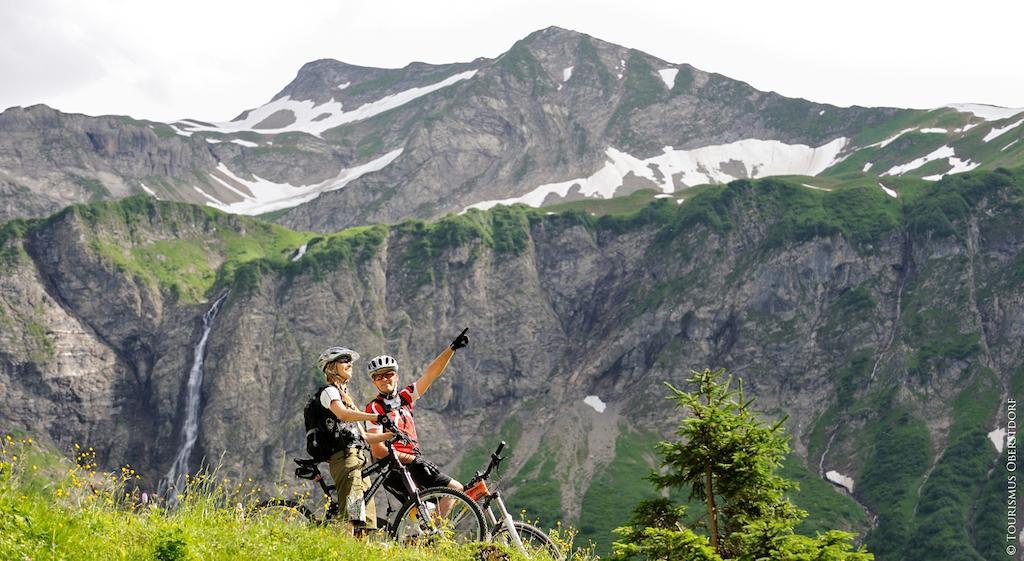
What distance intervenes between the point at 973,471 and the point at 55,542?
711 feet

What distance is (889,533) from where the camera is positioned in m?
190

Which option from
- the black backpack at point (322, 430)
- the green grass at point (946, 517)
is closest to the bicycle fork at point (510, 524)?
the black backpack at point (322, 430)

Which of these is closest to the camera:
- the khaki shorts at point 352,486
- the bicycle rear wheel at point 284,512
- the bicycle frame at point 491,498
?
the bicycle rear wheel at point 284,512

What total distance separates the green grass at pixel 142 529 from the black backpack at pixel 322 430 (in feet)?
3.78

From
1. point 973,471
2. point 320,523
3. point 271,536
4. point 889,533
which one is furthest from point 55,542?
point 973,471

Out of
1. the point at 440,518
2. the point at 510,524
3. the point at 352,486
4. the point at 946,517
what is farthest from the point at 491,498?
the point at 946,517

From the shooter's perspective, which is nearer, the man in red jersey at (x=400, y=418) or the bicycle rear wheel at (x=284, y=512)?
the bicycle rear wheel at (x=284, y=512)

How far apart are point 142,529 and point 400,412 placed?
4.20 metres

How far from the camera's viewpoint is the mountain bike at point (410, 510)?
520 inches

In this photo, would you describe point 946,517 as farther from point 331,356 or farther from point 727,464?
point 331,356

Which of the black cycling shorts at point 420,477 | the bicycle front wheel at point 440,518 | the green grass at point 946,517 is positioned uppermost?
the black cycling shorts at point 420,477

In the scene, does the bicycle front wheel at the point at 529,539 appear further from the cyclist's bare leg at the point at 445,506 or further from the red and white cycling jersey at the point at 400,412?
the red and white cycling jersey at the point at 400,412

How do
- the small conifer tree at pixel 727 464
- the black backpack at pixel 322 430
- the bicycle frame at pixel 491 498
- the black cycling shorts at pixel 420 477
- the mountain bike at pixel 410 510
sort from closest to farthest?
1. the bicycle frame at pixel 491 498
2. the mountain bike at pixel 410 510
3. the black backpack at pixel 322 430
4. the black cycling shorts at pixel 420 477
5. the small conifer tree at pixel 727 464

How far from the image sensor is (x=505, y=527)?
43.5 feet
